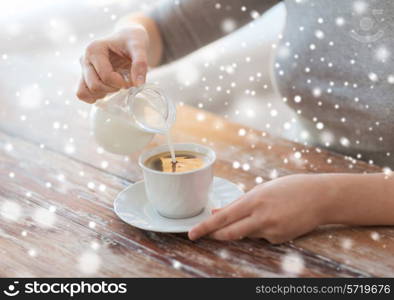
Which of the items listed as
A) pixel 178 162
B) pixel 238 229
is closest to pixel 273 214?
pixel 238 229

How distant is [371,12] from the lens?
1103mm

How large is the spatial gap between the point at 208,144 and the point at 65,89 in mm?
499

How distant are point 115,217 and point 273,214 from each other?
0.84ft

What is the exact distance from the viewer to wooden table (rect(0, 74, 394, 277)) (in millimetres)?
729

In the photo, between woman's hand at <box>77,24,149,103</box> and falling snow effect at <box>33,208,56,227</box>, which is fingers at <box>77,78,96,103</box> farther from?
falling snow effect at <box>33,208,56,227</box>

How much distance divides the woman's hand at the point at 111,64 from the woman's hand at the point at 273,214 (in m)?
0.29

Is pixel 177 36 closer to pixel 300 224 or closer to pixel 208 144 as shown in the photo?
pixel 208 144

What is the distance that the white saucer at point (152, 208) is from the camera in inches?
32.2

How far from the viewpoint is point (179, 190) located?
0.82 m

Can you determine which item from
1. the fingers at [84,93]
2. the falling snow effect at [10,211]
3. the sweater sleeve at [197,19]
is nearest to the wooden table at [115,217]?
the falling snow effect at [10,211]

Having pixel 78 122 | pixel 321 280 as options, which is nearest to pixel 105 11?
pixel 78 122

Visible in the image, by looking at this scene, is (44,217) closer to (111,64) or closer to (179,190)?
(179,190)

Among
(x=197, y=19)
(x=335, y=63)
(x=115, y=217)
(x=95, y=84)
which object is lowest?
(x=115, y=217)

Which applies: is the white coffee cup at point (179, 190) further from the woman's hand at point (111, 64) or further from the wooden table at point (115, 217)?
the woman's hand at point (111, 64)
